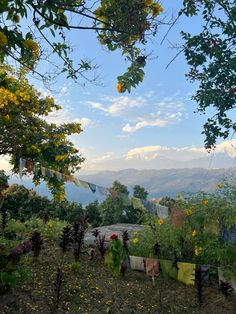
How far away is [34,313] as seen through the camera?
4734 mm

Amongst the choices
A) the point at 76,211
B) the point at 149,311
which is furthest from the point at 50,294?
the point at 76,211

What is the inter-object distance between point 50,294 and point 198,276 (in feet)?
7.52

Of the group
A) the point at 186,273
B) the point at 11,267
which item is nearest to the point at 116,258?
the point at 186,273

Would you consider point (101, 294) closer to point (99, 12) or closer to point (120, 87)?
point (120, 87)

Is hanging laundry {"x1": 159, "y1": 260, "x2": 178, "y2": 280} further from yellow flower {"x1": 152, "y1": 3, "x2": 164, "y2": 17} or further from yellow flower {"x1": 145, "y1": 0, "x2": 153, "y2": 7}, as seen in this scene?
yellow flower {"x1": 145, "y1": 0, "x2": 153, "y2": 7}

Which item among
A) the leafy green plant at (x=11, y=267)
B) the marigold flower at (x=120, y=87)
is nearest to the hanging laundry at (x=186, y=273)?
the leafy green plant at (x=11, y=267)

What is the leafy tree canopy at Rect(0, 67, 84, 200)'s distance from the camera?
13.6 meters

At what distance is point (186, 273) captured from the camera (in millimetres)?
6320

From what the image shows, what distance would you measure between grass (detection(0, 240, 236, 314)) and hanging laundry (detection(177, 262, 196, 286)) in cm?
11

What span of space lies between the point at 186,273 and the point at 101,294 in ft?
5.52

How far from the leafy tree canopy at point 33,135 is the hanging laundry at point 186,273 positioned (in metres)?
7.77

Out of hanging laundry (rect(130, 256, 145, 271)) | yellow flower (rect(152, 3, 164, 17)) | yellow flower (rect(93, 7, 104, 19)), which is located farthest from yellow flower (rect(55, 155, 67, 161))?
yellow flower (rect(152, 3, 164, 17))

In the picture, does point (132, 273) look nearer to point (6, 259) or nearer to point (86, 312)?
point (86, 312)

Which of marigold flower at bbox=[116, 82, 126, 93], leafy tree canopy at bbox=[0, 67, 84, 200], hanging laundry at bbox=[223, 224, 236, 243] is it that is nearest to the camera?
marigold flower at bbox=[116, 82, 126, 93]
